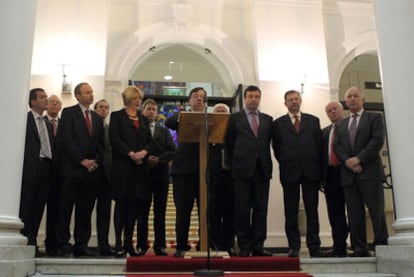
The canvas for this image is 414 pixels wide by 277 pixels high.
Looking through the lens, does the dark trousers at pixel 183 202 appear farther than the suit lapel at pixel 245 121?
No

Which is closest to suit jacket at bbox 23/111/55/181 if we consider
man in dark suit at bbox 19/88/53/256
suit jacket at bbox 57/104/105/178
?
man in dark suit at bbox 19/88/53/256

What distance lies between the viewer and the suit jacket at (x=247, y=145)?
4.44 metres

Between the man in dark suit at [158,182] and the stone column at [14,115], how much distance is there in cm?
131

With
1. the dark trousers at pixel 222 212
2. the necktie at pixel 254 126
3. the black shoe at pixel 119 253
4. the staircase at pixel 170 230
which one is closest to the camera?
the black shoe at pixel 119 253

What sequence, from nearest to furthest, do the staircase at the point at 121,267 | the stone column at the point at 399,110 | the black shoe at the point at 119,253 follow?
the staircase at the point at 121,267 < the stone column at the point at 399,110 < the black shoe at the point at 119,253

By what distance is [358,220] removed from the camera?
171 inches

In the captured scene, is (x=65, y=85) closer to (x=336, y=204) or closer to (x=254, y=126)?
(x=254, y=126)

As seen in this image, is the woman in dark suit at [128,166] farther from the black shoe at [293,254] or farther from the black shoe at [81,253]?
the black shoe at [293,254]

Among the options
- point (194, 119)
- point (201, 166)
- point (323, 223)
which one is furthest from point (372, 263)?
point (323, 223)

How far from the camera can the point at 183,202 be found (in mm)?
4457

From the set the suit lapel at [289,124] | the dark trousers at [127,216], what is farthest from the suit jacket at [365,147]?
the dark trousers at [127,216]

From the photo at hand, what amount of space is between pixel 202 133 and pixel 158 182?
88 centimetres

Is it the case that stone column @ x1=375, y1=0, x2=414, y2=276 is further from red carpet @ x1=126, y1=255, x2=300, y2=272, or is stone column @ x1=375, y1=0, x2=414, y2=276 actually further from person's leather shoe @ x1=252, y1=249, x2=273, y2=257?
person's leather shoe @ x1=252, y1=249, x2=273, y2=257

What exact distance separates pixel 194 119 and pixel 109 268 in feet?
4.73
